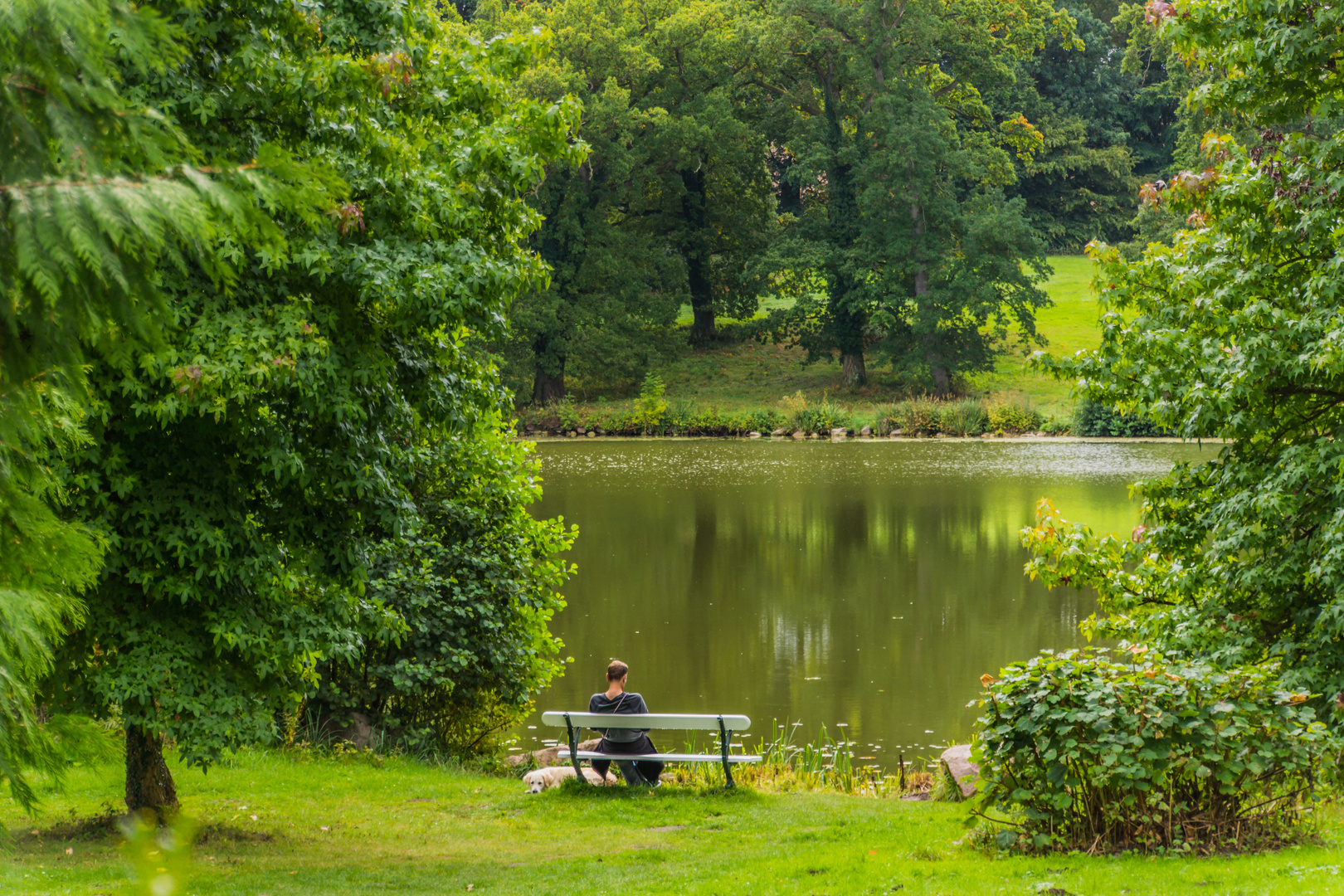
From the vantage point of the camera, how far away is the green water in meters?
13.8

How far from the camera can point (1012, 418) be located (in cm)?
4112

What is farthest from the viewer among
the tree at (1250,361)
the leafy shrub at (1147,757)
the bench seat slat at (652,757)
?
the bench seat slat at (652,757)

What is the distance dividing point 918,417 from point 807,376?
10.1 meters

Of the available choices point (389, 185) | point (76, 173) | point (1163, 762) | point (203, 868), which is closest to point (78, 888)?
point (203, 868)

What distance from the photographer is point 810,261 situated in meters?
48.6

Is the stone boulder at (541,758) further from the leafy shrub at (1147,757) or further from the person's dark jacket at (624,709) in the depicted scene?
the leafy shrub at (1147,757)

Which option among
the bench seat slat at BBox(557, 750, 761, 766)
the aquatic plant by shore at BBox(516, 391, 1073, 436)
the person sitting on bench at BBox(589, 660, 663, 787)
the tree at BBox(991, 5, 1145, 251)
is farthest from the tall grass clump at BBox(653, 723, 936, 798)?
the tree at BBox(991, 5, 1145, 251)

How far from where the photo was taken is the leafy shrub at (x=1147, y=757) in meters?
5.86

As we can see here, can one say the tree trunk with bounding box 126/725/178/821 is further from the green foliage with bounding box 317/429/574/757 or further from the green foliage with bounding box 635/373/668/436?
the green foliage with bounding box 635/373/668/436

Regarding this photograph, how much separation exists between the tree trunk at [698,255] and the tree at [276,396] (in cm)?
4651

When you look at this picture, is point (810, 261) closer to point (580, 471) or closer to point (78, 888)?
point (580, 471)

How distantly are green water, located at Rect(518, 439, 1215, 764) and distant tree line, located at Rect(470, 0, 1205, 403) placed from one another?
13251mm

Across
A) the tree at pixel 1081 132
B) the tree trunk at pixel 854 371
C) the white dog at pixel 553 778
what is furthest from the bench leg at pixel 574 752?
the tree at pixel 1081 132

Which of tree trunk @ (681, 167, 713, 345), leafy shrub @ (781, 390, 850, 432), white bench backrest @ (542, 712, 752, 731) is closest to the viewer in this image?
white bench backrest @ (542, 712, 752, 731)
